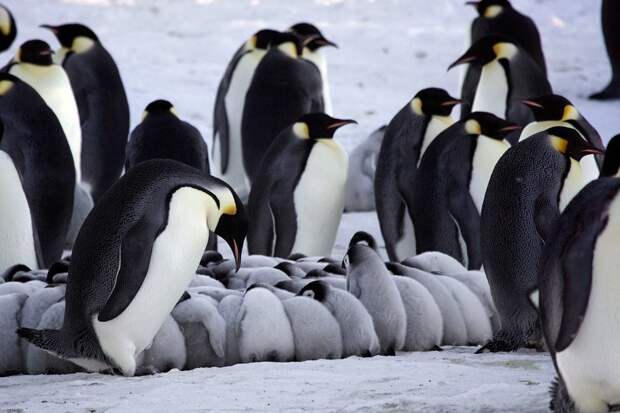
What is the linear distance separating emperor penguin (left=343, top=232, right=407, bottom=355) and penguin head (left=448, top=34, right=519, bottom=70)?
306 centimetres

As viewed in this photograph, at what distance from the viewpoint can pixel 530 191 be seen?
4289 mm

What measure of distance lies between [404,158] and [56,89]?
2.10m

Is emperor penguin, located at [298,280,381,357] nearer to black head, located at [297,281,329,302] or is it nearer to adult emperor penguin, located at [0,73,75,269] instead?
black head, located at [297,281,329,302]

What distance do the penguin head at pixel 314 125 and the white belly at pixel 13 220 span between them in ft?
4.30

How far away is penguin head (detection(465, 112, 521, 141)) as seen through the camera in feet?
17.8

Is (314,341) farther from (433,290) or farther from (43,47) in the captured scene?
(43,47)

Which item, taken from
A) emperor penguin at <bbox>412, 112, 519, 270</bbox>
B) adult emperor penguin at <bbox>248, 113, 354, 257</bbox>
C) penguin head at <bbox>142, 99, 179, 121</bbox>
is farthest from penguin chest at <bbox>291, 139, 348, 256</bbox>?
penguin head at <bbox>142, 99, 179, 121</bbox>

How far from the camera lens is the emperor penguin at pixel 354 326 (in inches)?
161

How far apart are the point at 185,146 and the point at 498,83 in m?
1.90

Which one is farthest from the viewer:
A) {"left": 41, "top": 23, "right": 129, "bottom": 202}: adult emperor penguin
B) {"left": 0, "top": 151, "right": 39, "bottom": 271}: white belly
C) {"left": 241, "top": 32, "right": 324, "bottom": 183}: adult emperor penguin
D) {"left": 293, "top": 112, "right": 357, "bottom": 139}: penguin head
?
{"left": 41, "top": 23, "right": 129, "bottom": 202}: adult emperor penguin

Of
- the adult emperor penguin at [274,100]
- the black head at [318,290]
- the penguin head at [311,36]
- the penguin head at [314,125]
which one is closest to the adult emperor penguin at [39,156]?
the penguin head at [314,125]

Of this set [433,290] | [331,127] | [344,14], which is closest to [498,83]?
[331,127]

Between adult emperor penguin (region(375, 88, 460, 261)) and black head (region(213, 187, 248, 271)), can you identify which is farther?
adult emperor penguin (region(375, 88, 460, 261))

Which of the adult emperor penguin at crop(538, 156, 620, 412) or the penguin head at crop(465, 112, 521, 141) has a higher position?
the penguin head at crop(465, 112, 521, 141)
